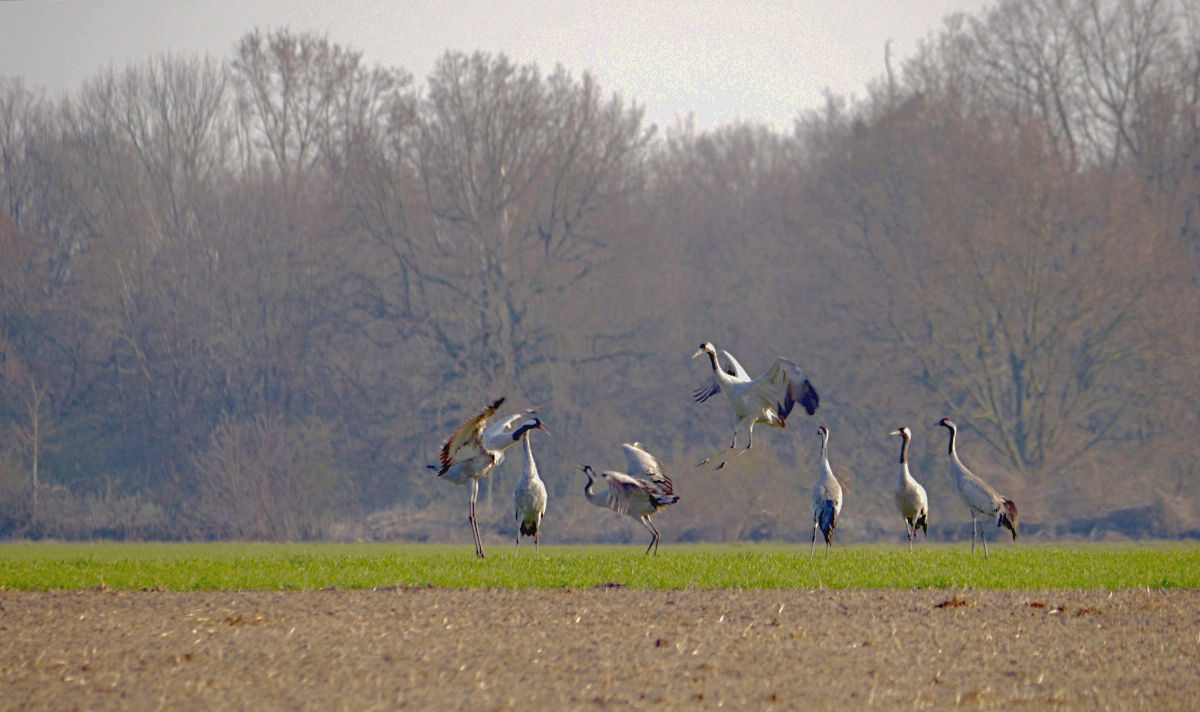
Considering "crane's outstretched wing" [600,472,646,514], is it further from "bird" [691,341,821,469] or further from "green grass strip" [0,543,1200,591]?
"bird" [691,341,821,469]

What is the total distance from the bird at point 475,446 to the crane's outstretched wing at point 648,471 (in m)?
1.38

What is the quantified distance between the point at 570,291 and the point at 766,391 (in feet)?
85.7

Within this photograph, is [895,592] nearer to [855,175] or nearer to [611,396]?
[855,175]

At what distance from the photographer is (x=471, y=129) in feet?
131

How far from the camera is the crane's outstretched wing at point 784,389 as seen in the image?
1478 centimetres

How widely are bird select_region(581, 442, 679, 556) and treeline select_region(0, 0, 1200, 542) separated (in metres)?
12.7

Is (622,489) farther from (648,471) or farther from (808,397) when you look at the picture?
(808,397)

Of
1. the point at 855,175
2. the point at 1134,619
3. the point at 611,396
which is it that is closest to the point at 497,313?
the point at 611,396

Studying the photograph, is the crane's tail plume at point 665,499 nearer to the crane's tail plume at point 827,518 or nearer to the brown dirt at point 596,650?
the crane's tail plume at point 827,518

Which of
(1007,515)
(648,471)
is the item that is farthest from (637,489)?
(1007,515)

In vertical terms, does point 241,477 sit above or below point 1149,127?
below

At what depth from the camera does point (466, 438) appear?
53.6 feet

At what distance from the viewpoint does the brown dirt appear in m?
7.62

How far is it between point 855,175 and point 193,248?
73.6 ft
